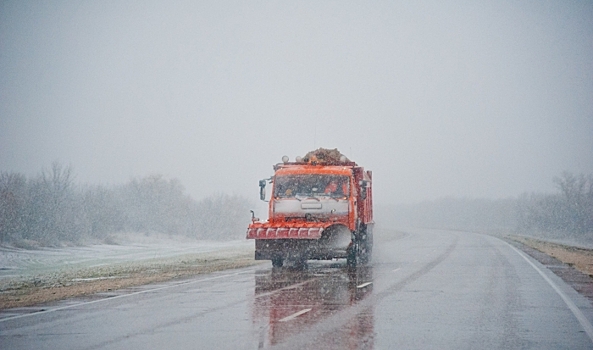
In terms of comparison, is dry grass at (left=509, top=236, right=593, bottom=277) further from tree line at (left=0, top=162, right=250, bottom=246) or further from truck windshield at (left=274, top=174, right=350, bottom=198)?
tree line at (left=0, top=162, right=250, bottom=246)

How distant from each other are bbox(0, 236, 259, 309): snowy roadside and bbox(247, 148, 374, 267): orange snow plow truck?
275 cm

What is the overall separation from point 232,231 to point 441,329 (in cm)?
8371

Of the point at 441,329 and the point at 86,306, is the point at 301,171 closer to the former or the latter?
the point at 86,306

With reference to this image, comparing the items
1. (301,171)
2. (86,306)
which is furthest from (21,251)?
(86,306)

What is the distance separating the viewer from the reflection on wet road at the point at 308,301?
998 cm

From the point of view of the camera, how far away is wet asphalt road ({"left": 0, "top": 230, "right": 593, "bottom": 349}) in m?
9.45

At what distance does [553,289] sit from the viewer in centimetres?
1725

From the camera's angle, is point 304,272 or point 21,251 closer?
point 304,272

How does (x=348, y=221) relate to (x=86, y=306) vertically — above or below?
above

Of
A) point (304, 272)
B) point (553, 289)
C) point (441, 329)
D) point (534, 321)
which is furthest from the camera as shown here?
point (304, 272)

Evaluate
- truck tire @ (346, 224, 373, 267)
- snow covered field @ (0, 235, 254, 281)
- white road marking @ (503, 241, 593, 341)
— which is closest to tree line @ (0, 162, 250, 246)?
snow covered field @ (0, 235, 254, 281)

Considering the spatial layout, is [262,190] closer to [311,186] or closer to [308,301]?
[311,186]

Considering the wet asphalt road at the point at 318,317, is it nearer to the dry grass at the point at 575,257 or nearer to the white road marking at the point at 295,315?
the white road marking at the point at 295,315

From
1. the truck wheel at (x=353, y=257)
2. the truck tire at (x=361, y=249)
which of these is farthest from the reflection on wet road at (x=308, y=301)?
the truck tire at (x=361, y=249)
